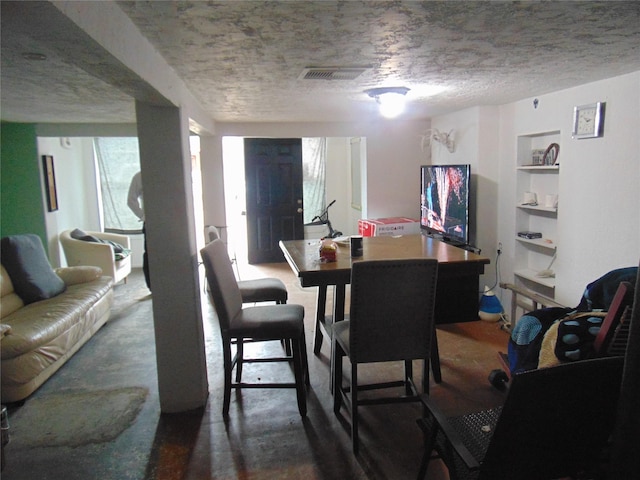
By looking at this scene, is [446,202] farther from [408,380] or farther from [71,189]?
[71,189]

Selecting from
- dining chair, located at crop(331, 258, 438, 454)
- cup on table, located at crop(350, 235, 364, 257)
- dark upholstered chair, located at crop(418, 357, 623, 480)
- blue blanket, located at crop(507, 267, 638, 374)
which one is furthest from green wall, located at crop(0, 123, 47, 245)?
dark upholstered chair, located at crop(418, 357, 623, 480)

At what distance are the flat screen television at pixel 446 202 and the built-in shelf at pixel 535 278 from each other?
0.58 meters

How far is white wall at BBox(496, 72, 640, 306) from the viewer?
9.76ft

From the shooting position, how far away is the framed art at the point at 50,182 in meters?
5.13

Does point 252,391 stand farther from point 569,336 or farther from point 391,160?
point 391,160

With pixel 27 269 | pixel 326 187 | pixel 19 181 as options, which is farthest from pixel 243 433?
pixel 326 187

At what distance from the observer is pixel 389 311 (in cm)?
226

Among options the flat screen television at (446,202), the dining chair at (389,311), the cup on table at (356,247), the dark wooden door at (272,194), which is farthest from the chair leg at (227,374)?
the dark wooden door at (272,194)

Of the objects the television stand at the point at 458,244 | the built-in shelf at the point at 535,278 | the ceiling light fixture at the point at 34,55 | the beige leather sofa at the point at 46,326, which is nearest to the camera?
the ceiling light fixture at the point at 34,55

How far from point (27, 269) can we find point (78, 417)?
5.57ft

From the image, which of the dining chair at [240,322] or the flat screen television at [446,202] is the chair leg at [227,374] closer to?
the dining chair at [240,322]

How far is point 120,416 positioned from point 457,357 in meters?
2.45

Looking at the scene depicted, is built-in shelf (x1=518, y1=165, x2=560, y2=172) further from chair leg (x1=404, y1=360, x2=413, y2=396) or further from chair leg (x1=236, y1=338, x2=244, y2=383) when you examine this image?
chair leg (x1=236, y1=338, x2=244, y2=383)

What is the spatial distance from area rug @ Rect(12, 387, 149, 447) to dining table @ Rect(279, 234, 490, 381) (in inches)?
55.1
